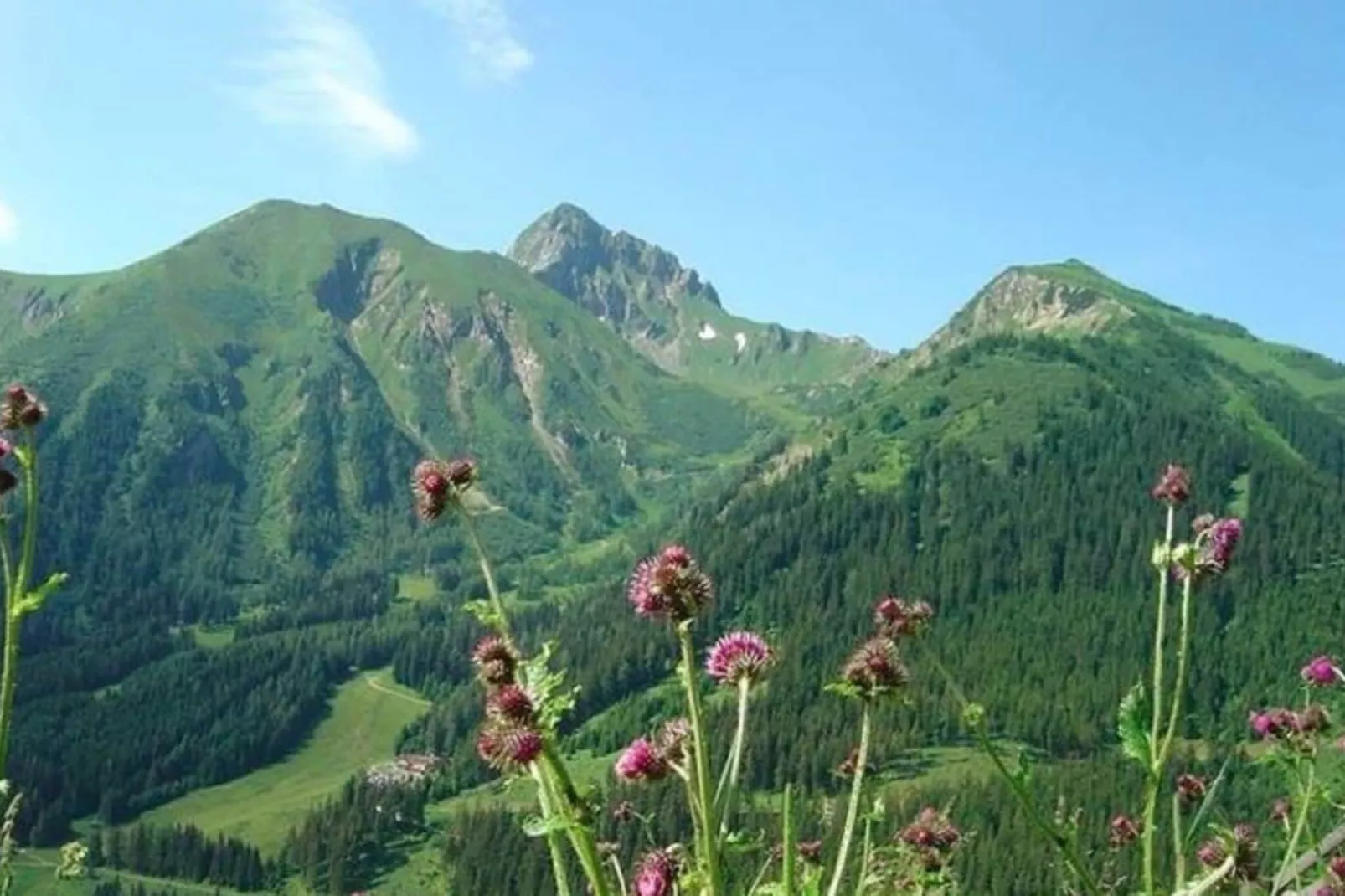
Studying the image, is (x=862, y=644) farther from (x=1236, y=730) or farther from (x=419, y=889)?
(x=1236, y=730)

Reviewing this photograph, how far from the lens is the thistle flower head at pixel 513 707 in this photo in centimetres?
357

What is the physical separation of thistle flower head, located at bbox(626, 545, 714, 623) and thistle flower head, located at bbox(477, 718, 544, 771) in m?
0.59

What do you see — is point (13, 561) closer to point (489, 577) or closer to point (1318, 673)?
point (489, 577)

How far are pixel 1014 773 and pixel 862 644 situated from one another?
717 mm

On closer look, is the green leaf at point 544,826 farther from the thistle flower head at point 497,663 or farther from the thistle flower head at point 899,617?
the thistle flower head at point 899,617

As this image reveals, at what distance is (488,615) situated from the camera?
13.0 feet

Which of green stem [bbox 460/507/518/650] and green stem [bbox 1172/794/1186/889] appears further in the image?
green stem [bbox 1172/794/1186/889]

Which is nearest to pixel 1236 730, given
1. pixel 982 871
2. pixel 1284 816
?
pixel 982 871

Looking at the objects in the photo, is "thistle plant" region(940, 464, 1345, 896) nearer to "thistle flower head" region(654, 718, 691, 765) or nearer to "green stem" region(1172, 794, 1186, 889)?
"green stem" region(1172, 794, 1186, 889)

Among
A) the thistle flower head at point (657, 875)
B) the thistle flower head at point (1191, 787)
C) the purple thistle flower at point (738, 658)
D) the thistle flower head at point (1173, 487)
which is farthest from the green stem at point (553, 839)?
the thistle flower head at point (1191, 787)

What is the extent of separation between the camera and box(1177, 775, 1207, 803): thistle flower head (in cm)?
771

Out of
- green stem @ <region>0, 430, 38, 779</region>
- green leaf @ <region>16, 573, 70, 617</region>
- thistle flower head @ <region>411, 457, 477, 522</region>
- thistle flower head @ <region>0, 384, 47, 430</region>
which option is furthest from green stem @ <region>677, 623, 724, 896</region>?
thistle flower head @ <region>0, 384, 47, 430</region>

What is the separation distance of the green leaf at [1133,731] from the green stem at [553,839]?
2065mm

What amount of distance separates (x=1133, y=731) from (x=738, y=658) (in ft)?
4.93
